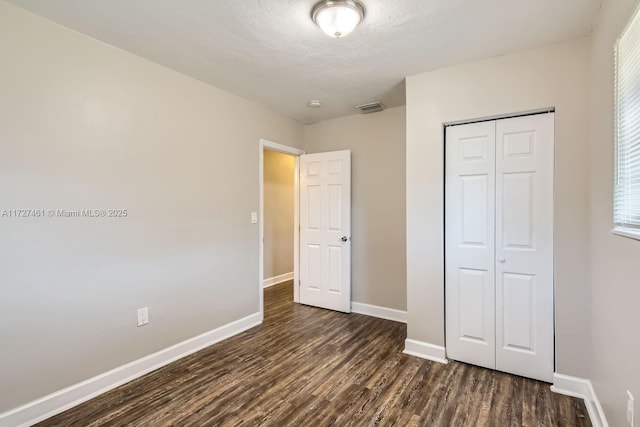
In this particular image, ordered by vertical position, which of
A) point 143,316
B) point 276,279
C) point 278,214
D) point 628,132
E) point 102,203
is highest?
point 628,132

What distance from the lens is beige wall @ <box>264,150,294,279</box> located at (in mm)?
5371

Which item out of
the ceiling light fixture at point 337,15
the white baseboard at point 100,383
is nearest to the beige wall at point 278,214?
the white baseboard at point 100,383

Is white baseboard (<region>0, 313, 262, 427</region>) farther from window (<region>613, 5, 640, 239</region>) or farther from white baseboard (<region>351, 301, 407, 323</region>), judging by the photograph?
window (<region>613, 5, 640, 239</region>)

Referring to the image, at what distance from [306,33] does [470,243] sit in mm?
2089

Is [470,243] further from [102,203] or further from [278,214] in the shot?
[278,214]

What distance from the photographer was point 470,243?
8.66ft

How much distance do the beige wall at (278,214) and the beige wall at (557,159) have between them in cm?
305

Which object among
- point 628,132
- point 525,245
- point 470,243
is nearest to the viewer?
point 628,132

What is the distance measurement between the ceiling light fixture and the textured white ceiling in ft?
0.18

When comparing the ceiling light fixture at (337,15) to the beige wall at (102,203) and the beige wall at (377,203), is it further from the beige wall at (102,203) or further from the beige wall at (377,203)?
the beige wall at (377,203)

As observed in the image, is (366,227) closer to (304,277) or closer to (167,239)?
(304,277)

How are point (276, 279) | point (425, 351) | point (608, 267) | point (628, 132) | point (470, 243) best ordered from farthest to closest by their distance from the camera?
1. point (276, 279)
2. point (425, 351)
3. point (470, 243)
4. point (608, 267)
5. point (628, 132)

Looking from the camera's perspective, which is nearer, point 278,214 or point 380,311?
point 380,311

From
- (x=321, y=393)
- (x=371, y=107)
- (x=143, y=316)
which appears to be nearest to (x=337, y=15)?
(x=371, y=107)
